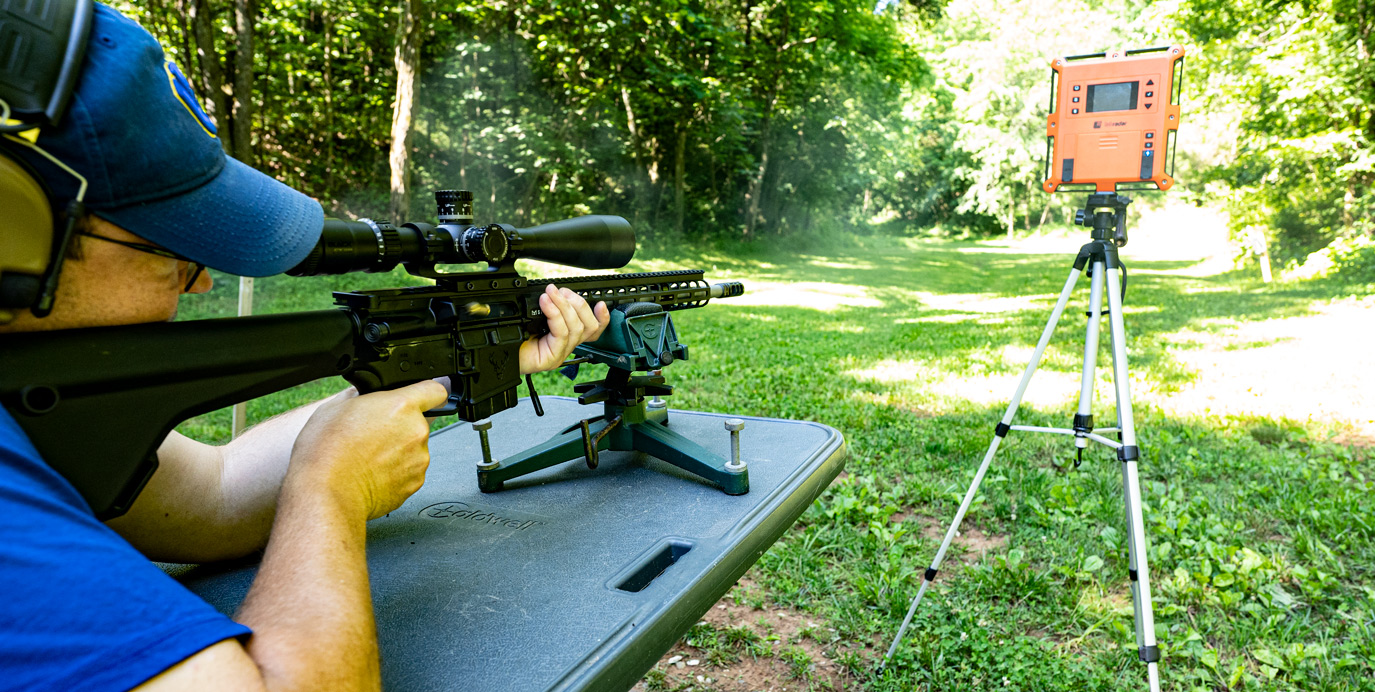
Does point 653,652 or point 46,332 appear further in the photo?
point 653,652

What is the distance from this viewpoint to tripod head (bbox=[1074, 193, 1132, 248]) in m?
2.81

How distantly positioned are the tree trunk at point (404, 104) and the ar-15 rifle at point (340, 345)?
32.5ft

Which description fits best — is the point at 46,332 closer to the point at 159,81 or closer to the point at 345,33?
the point at 159,81

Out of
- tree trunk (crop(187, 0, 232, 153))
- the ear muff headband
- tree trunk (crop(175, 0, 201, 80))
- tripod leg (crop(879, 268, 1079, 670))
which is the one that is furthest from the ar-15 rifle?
tree trunk (crop(175, 0, 201, 80))

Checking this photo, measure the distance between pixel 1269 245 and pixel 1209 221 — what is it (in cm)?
798

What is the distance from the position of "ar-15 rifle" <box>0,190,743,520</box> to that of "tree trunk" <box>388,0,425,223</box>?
390 inches

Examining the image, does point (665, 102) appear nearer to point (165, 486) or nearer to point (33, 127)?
point (165, 486)

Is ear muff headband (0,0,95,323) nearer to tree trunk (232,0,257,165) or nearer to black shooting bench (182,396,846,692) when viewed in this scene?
black shooting bench (182,396,846,692)

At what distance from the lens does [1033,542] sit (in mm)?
3578

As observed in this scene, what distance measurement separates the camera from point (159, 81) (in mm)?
869

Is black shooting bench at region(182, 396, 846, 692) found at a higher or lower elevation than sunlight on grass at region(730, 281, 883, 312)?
higher

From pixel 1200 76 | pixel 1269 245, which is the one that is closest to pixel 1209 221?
pixel 1269 245

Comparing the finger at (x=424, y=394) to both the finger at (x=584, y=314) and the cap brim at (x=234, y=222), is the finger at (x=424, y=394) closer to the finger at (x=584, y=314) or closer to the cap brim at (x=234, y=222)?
the cap brim at (x=234, y=222)

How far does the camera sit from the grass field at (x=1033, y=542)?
9.02ft
